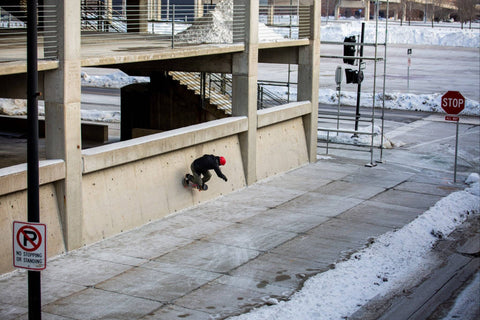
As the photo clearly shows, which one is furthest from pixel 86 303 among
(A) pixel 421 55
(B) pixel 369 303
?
(A) pixel 421 55

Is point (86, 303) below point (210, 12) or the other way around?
below

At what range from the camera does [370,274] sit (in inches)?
502

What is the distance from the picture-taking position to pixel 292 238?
1487 centimetres

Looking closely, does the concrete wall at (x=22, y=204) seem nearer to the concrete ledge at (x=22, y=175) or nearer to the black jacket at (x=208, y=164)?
the concrete ledge at (x=22, y=175)

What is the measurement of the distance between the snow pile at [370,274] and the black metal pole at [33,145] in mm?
2989

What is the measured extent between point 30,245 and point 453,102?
14808mm

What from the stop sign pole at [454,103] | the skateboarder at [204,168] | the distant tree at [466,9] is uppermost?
the distant tree at [466,9]

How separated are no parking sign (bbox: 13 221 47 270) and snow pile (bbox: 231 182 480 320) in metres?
3.21

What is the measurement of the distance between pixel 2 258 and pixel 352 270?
19.4 feet

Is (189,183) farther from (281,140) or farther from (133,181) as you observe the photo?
(281,140)

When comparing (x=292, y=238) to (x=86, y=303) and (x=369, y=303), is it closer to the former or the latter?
(x=369, y=303)

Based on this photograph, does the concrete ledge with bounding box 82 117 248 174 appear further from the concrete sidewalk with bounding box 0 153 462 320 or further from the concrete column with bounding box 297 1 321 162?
the concrete column with bounding box 297 1 321 162

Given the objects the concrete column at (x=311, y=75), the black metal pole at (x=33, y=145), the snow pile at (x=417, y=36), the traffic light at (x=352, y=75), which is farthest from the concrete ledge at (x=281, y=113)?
the snow pile at (x=417, y=36)

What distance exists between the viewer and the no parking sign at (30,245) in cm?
853
